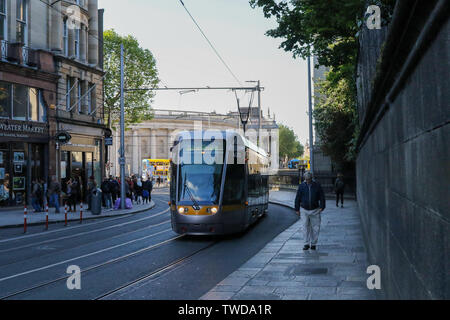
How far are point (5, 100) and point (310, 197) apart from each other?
1939 cm

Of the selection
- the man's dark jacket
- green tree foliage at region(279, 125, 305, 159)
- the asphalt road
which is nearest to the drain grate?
the asphalt road

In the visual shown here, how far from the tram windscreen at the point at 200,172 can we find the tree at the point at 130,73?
36.6 metres

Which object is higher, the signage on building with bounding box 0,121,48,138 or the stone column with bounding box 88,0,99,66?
the stone column with bounding box 88,0,99,66

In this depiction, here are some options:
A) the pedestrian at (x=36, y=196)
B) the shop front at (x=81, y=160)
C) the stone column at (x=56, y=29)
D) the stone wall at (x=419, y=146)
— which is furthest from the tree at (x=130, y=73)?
the stone wall at (x=419, y=146)

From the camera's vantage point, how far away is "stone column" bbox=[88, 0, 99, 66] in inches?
1406

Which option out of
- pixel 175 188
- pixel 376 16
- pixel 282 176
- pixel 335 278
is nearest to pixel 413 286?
pixel 376 16

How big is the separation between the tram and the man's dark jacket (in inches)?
109

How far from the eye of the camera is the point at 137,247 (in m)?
13.1

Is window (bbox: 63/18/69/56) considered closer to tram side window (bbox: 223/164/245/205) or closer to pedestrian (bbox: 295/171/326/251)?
tram side window (bbox: 223/164/245/205)

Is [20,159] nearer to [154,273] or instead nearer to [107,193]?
[107,193]

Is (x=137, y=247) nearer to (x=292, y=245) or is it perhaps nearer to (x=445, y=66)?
(x=292, y=245)

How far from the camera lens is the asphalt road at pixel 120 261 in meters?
7.79
